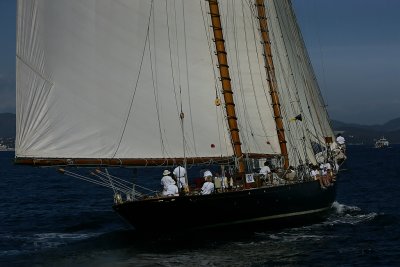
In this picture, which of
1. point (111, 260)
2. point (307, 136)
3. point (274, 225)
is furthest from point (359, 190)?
point (111, 260)

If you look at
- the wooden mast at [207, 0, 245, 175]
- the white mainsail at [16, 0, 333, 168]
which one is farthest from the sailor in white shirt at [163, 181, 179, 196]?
the wooden mast at [207, 0, 245, 175]

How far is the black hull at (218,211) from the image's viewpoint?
3850cm

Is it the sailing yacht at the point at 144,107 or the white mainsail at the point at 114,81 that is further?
the sailing yacht at the point at 144,107

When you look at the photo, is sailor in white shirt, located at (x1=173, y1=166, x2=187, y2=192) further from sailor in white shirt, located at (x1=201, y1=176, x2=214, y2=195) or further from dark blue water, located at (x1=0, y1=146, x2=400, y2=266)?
dark blue water, located at (x1=0, y1=146, x2=400, y2=266)

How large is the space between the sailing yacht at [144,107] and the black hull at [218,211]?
6 cm

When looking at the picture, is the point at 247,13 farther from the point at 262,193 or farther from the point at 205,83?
the point at 262,193

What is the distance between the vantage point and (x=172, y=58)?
4325cm

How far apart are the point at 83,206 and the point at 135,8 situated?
2735cm

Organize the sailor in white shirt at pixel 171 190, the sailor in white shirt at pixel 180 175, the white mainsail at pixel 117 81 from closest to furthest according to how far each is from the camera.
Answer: the white mainsail at pixel 117 81 → the sailor in white shirt at pixel 171 190 → the sailor in white shirt at pixel 180 175

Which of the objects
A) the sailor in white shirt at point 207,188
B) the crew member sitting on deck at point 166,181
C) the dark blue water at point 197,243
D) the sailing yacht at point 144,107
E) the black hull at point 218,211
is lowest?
the dark blue water at point 197,243

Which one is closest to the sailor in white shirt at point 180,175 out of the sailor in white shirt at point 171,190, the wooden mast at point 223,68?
the sailor in white shirt at point 171,190

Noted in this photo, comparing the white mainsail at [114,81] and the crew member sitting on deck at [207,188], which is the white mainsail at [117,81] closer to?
the white mainsail at [114,81]

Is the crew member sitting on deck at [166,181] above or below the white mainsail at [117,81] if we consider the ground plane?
Result: below

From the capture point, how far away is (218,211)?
3972 centimetres
